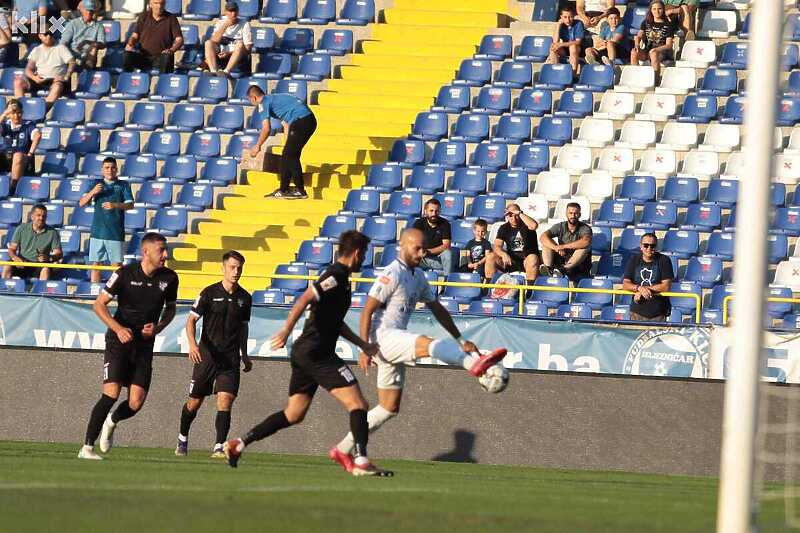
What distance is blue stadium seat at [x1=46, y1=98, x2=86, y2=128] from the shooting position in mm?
25062

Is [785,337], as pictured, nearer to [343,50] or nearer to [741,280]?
[741,280]

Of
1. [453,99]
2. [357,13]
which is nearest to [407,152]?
[453,99]

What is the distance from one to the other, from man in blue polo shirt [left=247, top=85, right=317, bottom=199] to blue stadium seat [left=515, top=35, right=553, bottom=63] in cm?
394

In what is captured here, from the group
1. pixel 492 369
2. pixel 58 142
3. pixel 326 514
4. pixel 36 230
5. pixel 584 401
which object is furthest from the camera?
pixel 58 142

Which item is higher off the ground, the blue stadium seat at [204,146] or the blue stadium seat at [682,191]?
the blue stadium seat at [204,146]

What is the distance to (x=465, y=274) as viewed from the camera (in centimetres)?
1966

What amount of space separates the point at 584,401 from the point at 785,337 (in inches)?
87.2

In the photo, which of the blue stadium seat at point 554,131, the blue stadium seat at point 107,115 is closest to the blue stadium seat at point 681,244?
the blue stadium seat at point 554,131

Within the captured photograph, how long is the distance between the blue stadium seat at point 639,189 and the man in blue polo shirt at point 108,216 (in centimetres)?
683

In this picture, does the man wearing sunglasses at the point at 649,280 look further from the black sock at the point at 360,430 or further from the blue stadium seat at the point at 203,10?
the blue stadium seat at the point at 203,10

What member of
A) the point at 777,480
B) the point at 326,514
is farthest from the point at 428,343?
the point at 777,480

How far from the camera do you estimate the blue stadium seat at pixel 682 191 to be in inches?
831

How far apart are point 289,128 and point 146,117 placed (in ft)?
12.3

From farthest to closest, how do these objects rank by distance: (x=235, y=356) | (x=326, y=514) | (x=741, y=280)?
(x=235, y=356), (x=326, y=514), (x=741, y=280)
